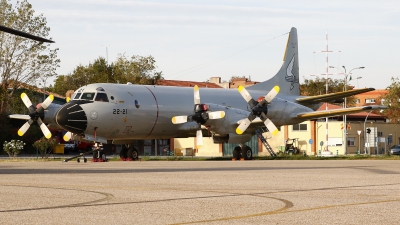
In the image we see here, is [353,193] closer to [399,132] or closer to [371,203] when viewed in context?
[371,203]

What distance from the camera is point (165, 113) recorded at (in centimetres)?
4144

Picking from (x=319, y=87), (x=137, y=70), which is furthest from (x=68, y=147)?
(x=319, y=87)

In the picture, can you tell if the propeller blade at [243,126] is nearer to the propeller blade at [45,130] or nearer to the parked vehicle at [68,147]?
the propeller blade at [45,130]

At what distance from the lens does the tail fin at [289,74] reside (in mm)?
49844

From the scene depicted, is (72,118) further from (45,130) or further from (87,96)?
(45,130)

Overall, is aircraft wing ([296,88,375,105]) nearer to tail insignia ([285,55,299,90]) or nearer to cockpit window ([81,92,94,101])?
tail insignia ([285,55,299,90])

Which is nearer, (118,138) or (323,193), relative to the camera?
(323,193)

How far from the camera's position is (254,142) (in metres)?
72.7

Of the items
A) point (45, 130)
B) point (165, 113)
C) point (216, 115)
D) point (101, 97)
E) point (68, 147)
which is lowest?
point (68, 147)

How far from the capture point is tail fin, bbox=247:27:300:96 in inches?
1962

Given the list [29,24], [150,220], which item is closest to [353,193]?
[150,220]

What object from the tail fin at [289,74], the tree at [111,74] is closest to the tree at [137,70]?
the tree at [111,74]

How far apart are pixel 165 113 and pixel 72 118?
635cm

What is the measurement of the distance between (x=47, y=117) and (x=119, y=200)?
1099 inches
